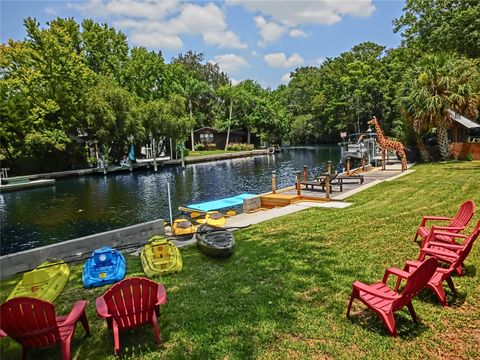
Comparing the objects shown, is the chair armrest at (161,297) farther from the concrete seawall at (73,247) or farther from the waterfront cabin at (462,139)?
the waterfront cabin at (462,139)

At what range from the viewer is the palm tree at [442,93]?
22188 millimetres

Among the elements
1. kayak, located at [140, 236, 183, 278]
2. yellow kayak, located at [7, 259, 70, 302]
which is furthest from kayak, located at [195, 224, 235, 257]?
yellow kayak, located at [7, 259, 70, 302]

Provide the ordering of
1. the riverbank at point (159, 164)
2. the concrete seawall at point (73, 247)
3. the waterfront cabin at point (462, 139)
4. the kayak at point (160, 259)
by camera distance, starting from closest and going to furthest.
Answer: the kayak at point (160, 259), the concrete seawall at point (73, 247), the waterfront cabin at point (462, 139), the riverbank at point (159, 164)

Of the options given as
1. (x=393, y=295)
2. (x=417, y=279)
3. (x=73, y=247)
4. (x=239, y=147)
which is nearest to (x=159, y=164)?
(x=239, y=147)

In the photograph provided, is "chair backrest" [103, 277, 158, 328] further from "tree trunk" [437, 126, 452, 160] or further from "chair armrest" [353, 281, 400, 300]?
"tree trunk" [437, 126, 452, 160]

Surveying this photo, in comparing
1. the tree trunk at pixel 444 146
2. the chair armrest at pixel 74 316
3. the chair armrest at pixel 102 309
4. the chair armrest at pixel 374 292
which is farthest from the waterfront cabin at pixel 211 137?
the chair armrest at pixel 374 292

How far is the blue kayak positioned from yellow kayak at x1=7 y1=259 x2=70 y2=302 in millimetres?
464

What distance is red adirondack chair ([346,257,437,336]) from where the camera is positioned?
13.2ft

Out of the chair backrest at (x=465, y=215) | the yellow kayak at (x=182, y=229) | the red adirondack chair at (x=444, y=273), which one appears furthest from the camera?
the yellow kayak at (x=182, y=229)

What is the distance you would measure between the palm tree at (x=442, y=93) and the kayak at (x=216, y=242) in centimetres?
1929

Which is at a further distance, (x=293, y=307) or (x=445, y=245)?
(x=445, y=245)

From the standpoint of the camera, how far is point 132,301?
14.5 feet

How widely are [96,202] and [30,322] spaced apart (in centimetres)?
2016

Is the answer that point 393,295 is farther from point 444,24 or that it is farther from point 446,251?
point 444,24
